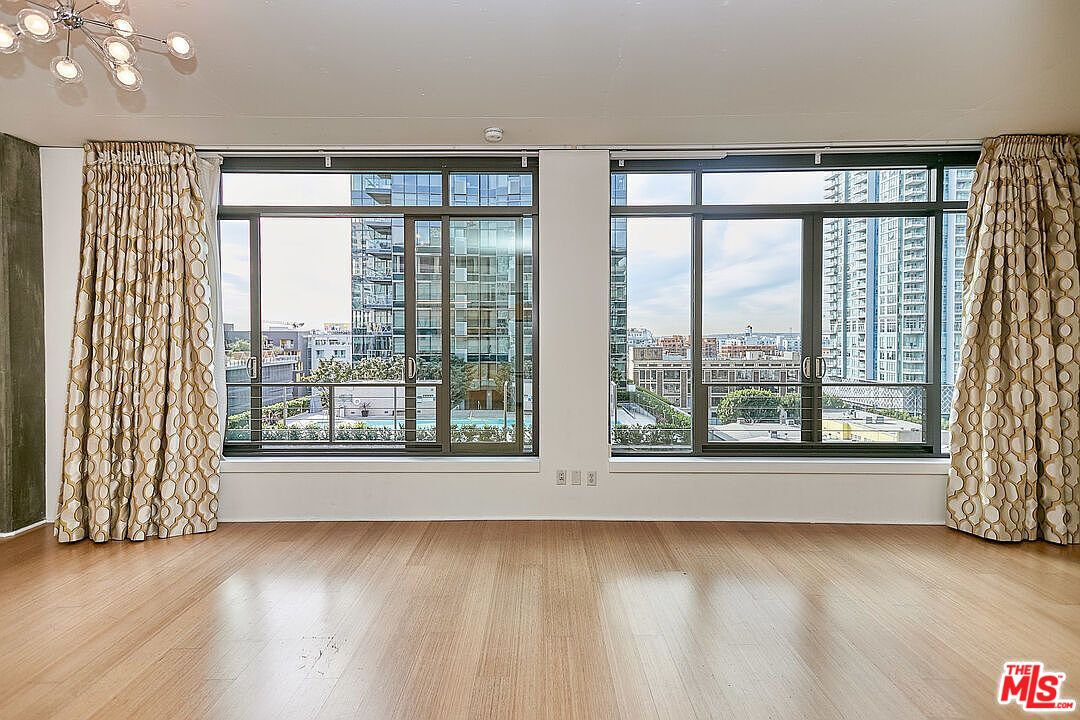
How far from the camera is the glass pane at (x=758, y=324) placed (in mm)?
4426

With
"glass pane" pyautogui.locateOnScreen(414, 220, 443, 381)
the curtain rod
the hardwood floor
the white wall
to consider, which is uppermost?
the curtain rod

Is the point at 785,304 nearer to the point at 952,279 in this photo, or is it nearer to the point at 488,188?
the point at 952,279

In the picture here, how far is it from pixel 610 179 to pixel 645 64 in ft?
4.88

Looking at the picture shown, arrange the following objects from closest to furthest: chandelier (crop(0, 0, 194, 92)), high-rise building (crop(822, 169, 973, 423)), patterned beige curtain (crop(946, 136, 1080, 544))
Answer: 1. chandelier (crop(0, 0, 194, 92))
2. patterned beige curtain (crop(946, 136, 1080, 544))
3. high-rise building (crop(822, 169, 973, 423))

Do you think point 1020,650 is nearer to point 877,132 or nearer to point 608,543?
point 608,543

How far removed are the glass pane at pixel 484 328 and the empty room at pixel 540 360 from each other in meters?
0.03

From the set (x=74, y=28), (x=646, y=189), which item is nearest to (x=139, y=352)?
(x=74, y=28)

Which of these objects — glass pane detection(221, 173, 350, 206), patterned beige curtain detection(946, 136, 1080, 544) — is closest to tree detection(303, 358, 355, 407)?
glass pane detection(221, 173, 350, 206)

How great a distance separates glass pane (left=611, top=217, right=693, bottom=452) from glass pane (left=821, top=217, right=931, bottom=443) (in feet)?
3.55

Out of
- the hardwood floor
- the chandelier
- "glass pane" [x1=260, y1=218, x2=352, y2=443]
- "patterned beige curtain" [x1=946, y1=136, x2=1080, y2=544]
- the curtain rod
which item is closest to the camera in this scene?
the chandelier

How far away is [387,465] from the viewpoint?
428 cm

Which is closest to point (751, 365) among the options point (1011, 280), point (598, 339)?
point (598, 339)

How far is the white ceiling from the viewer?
2.45m

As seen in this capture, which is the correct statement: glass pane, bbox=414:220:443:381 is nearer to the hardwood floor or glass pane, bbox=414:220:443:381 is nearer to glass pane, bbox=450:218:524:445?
glass pane, bbox=450:218:524:445
